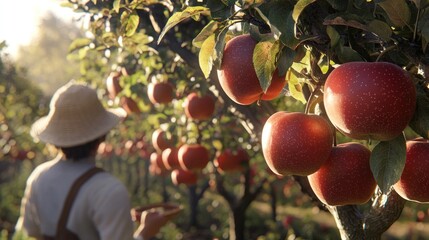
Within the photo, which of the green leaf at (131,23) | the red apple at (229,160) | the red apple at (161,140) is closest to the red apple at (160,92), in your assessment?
the red apple at (161,140)

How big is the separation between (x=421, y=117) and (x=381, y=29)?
7.6 inches

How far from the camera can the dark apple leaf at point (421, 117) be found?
3.36 feet

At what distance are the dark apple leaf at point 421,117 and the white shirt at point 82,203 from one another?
1.44 m

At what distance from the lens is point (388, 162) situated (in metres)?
1.05

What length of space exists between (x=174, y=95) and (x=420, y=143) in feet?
8.17

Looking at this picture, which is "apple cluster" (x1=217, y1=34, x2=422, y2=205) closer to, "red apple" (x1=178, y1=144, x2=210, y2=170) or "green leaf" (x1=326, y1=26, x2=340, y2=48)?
"green leaf" (x1=326, y1=26, x2=340, y2=48)

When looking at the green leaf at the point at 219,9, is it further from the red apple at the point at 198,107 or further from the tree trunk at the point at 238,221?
the tree trunk at the point at 238,221

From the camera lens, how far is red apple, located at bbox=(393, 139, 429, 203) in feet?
3.64

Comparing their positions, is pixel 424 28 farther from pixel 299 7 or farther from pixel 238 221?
pixel 238 221

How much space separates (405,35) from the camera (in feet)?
3.57

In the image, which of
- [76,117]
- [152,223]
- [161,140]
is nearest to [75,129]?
[76,117]

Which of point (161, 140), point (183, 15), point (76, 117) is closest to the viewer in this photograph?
point (183, 15)

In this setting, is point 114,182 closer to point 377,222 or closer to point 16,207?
point 377,222

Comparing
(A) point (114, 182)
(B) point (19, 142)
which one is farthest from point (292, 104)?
(B) point (19, 142)
